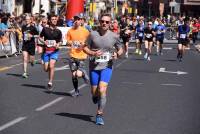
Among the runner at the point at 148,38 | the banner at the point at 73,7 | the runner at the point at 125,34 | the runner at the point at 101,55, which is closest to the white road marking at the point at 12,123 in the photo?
the runner at the point at 101,55

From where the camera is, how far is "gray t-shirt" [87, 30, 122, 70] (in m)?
10.6

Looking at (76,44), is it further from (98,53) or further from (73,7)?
(73,7)

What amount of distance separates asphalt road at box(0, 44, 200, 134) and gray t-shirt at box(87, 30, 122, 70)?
3.06 ft

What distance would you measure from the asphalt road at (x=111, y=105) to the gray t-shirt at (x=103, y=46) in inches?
36.7

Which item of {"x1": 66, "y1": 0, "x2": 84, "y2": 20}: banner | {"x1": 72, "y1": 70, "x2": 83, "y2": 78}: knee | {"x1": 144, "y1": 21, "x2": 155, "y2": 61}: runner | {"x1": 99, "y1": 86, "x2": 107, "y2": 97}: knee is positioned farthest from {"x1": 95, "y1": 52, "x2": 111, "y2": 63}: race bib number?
{"x1": 66, "y1": 0, "x2": 84, "y2": 20}: banner

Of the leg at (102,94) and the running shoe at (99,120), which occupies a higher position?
the leg at (102,94)

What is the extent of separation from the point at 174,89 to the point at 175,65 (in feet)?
30.3

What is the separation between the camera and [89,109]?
12.2 metres

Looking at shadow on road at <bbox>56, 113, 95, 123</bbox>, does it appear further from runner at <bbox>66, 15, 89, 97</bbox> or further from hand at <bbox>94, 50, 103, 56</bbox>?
runner at <bbox>66, 15, 89, 97</bbox>

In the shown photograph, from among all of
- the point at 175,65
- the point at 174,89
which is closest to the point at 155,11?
the point at 175,65

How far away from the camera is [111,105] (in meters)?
12.8

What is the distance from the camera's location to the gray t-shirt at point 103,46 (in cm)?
1057

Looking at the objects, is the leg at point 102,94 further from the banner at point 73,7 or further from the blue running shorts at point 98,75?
the banner at point 73,7

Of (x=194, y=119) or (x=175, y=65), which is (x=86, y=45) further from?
(x=175, y=65)
